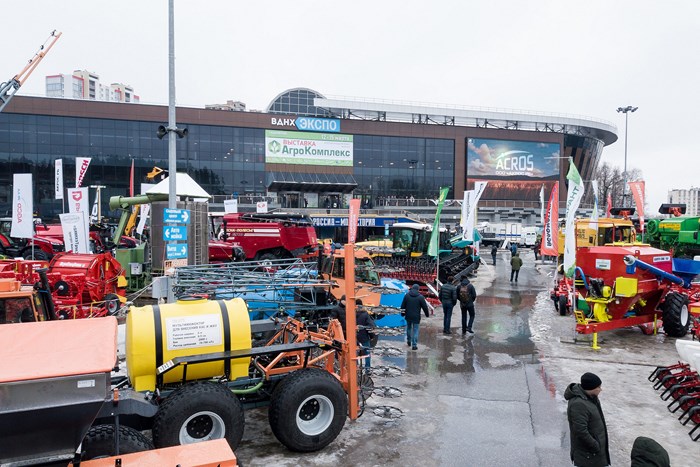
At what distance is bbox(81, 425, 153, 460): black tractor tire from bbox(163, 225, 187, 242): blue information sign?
262 inches

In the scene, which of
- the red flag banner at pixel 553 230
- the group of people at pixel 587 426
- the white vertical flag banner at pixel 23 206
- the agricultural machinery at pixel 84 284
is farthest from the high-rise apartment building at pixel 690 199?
the group of people at pixel 587 426

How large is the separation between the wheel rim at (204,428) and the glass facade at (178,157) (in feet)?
167

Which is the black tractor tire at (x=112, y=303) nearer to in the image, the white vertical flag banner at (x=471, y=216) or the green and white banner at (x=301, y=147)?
the white vertical flag banner at (x=471, y=216)

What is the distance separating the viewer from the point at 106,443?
463cm

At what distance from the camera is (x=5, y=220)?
22234 mm

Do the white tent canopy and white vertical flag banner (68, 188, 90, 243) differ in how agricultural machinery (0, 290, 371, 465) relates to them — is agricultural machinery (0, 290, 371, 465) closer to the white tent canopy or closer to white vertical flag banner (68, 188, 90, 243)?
white vertical flag banner (68, 188, 90, 243)

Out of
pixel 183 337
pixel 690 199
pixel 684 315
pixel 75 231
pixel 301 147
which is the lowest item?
pixel 684 315

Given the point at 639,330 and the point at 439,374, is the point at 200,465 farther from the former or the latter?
the point at 639,330

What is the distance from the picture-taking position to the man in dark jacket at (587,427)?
182 inches

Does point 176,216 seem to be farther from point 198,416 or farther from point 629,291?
point 629,291

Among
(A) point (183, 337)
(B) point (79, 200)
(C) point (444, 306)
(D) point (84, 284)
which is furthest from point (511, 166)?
(A) point (183, 337)

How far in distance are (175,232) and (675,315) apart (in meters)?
12.2

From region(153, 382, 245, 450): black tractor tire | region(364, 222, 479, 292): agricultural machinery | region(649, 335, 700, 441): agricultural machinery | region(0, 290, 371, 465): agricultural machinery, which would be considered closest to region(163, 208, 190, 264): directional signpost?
region(0, 290, 371, 465): agricultural machinery

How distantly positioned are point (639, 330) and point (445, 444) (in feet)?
30.9
